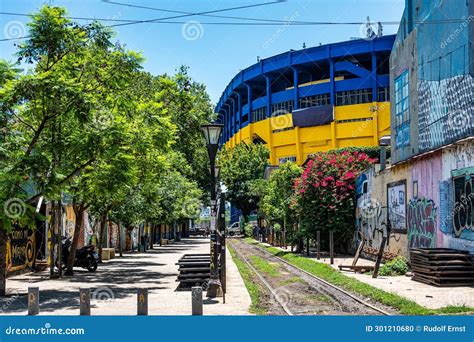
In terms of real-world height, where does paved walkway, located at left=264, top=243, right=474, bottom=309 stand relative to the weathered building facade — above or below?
below

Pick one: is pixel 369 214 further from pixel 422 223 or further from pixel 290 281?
pixel 290 281

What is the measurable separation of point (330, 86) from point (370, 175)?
43.7m

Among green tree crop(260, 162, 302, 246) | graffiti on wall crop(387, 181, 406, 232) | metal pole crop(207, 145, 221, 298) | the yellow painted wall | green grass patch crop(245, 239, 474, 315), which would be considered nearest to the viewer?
green grass patch crop(245, 239, 474, 315)

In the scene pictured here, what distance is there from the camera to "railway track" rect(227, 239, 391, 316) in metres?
13.4

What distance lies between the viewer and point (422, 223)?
69.6 feet

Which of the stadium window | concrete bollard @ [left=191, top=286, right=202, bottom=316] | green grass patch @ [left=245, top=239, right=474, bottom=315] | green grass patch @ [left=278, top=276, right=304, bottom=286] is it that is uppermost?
the stadium window

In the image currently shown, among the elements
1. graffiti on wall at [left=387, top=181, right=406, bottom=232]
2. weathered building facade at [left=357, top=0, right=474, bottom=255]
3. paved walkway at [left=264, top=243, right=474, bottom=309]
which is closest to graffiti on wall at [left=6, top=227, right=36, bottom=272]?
paved walkway at [left=264, top=243, right=474, bottom=309]

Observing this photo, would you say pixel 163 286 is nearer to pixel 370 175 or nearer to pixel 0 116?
pixel 0 116

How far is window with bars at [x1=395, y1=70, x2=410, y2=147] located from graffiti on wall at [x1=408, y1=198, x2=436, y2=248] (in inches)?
125

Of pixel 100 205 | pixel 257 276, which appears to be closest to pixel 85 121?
pixel 257 276

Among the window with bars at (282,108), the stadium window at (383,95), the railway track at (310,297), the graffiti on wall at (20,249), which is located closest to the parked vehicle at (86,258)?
the graffiti on wall at (20,249)

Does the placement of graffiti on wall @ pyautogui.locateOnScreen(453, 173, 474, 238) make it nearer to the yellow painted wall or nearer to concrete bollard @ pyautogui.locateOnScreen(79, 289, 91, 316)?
concrete bollard @ pyautogui.locateOnScreen(79, 289, 91, 316)

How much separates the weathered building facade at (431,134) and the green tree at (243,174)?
48.4 meters

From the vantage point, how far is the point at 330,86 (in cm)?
7188
